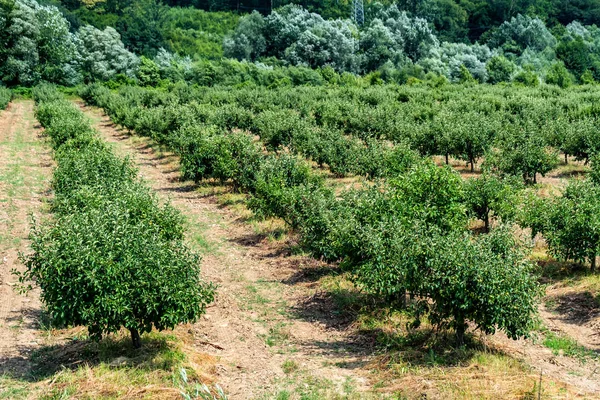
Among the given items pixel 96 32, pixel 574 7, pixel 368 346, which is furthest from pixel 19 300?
pixel 574 7

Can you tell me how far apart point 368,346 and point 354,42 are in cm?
8100

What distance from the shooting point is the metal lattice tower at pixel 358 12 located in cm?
11916

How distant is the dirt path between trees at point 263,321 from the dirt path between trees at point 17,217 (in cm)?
381

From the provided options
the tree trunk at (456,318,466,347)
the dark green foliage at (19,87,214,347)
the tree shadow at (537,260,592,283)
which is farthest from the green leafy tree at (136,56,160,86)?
the tree trunk at (456,318,466,347)

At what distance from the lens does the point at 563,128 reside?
34.6 m

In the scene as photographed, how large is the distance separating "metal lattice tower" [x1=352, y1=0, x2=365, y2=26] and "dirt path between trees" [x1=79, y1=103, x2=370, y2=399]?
322 feet

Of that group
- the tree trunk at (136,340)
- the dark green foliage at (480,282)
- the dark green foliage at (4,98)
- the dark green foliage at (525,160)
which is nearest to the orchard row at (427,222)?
the dark green foliage at (480,282)

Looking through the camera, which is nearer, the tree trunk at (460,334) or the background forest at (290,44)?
the tree trunk at (460,334)

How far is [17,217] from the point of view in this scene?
25281 millimetres

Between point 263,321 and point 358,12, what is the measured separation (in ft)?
366

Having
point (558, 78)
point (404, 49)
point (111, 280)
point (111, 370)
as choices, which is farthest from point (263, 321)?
point (404, 49)

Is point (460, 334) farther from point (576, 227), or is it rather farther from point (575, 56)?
point (575, 56)

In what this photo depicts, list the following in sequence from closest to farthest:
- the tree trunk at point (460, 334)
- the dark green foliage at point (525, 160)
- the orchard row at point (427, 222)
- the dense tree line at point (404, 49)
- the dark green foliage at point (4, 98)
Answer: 1. the orchard row at point (427, 222)
2. the tree trunk at point (460, 334)
3. the dark green foliage at point (525, 160)
4. the dark green foliage at point (4, 98)
5. the dense tree line at point (404, 49)

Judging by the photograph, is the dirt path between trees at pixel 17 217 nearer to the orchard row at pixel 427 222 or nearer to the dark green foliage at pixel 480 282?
the orchard row at pixel 427 222
